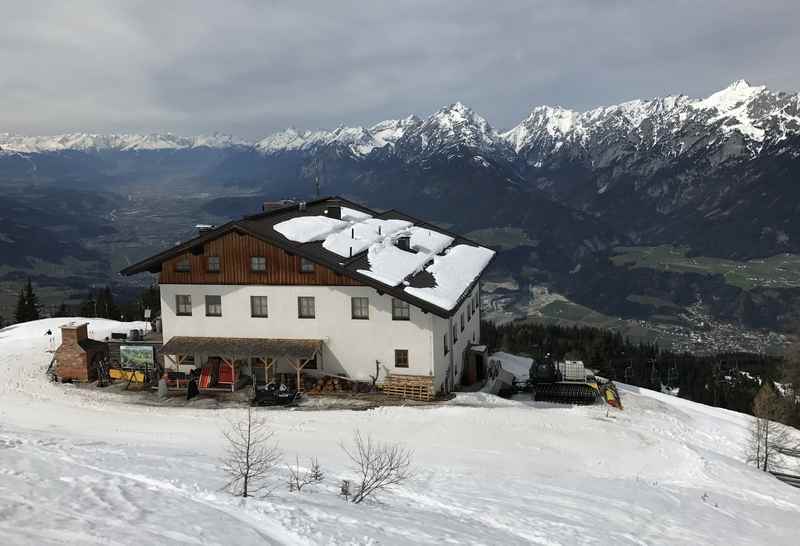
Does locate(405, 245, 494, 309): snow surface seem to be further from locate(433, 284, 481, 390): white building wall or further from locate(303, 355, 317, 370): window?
locate(303, 355, 317, 370): window

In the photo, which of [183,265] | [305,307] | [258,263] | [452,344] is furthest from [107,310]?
[452,344]

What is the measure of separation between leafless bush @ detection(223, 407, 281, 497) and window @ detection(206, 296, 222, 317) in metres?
10.0

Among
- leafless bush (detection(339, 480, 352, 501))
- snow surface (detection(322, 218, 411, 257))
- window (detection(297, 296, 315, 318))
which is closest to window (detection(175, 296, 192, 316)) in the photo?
window (detection(297, 296, 315, 318))

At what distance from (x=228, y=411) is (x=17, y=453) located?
16040 mm

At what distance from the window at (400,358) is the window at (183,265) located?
50.4ft

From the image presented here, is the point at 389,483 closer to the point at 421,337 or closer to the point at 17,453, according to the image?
the point at 17,453

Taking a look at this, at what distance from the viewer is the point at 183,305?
42.8 meters

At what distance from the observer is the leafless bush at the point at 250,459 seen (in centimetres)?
1877

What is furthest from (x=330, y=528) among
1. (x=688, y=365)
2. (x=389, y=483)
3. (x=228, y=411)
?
(x=688, y=365)

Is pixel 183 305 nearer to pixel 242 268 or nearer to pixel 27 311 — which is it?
pixel 242 268

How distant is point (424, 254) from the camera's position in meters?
49.1

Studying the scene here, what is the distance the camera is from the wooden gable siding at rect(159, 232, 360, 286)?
40438 millimetres

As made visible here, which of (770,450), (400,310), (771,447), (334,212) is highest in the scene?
(334,212)

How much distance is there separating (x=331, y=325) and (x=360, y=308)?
2.26 m
